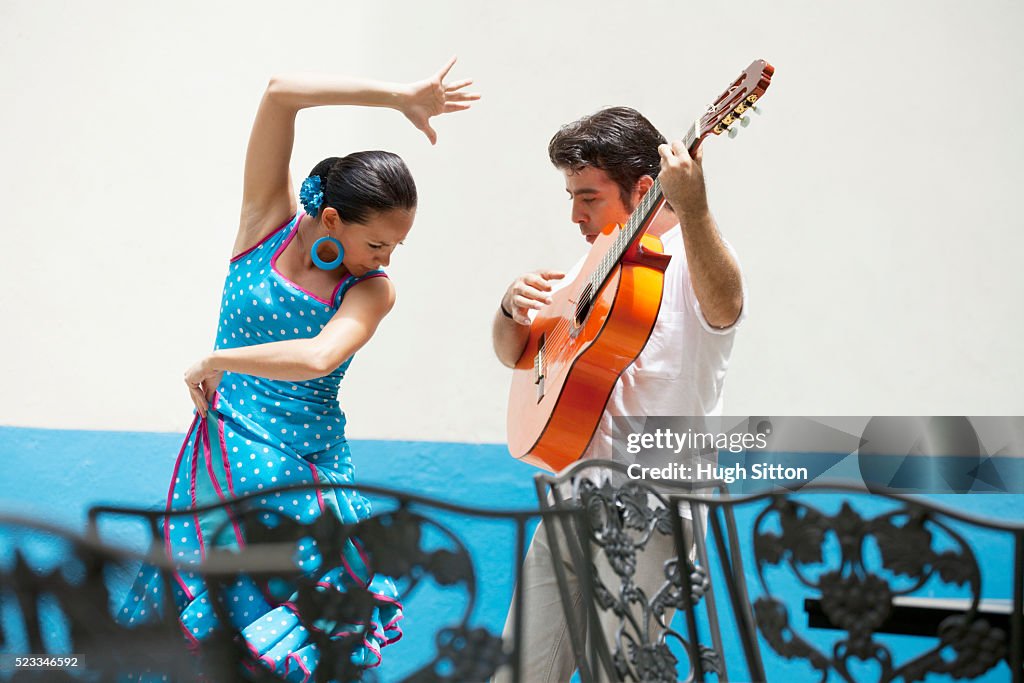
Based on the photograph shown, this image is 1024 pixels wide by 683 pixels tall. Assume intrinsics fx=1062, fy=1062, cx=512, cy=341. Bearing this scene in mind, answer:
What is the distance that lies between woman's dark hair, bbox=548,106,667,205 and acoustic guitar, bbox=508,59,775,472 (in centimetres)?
11

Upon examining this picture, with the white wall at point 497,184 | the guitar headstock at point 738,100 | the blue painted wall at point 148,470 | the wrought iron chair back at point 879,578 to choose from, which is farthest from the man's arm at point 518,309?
the white wall at point 497,184

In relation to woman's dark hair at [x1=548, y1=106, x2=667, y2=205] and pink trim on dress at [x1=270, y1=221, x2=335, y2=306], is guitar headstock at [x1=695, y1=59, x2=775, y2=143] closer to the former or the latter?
woman's dark hair at [x1=548, y1=106, x2=667, y2=205]

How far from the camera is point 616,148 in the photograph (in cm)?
213

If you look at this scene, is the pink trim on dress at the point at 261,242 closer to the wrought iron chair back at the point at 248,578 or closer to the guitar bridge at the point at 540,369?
the guitar bridge at the point at 540,369

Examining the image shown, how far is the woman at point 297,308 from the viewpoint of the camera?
1915mm

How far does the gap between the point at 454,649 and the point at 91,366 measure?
324 centimetres

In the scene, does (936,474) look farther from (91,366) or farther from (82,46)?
(82,46)

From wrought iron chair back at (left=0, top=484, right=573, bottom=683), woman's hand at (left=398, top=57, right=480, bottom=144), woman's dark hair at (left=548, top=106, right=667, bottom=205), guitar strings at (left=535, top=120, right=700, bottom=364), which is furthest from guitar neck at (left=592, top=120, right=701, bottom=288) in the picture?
wrought iron chair back at (left=0, top=484, right=573, bottom=683)

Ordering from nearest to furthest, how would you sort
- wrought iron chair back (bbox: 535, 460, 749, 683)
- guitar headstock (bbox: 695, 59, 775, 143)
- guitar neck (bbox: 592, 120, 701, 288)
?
wrought iron chair back (bbox: 535, 460, 749, 683) → guitar headstock (bbox: 695, 59, 775, 143) → guitar neck (bbox: 592, 120, 701, 288)

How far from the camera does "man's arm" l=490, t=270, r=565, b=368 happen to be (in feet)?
7.45

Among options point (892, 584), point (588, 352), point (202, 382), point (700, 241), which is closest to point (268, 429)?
point (202, 382)

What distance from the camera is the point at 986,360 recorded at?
3629mm

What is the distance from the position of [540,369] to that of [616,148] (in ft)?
1.63

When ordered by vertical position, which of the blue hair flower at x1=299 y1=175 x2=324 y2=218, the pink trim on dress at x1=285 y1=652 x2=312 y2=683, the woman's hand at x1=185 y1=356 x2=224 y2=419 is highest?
the blue hair flower at x1=299 y1=175 x2=324 y2=218
